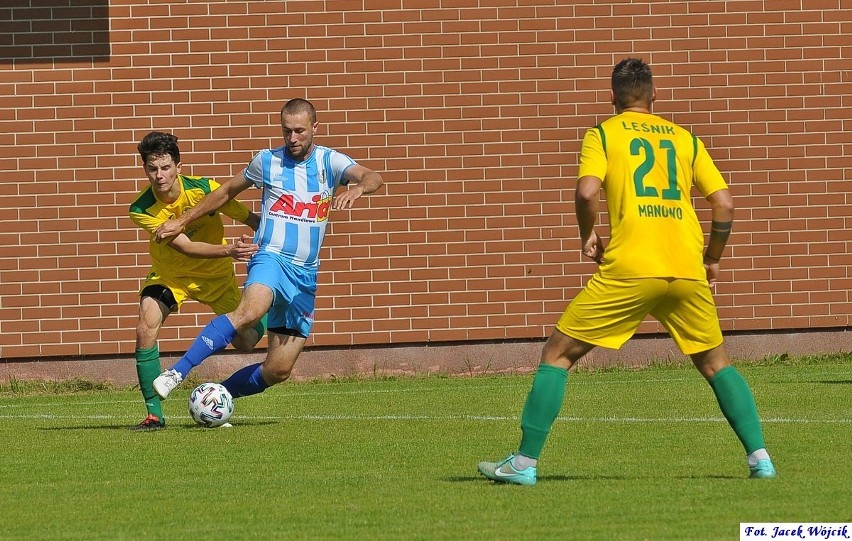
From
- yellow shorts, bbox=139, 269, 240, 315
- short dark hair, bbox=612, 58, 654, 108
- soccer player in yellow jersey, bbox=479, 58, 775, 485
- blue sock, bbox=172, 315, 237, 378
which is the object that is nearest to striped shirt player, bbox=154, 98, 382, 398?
blue sock, bbox=172, 315, 237, 378

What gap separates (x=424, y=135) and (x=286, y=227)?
5.23 meters

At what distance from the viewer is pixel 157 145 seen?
1035cm

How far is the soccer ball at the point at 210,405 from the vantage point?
998cm

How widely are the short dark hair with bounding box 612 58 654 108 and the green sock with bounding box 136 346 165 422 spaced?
468 cm

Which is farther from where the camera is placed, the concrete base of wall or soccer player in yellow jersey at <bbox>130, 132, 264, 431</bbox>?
the concrete base of wall

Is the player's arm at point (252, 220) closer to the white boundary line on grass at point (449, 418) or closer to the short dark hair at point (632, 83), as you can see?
the white boundary line on grass at point (449, 418)

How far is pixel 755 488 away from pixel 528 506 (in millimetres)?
1080

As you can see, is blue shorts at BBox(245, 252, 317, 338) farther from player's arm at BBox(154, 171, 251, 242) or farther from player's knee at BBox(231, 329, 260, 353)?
player's knee at BBox(231, 329, 260, 353)

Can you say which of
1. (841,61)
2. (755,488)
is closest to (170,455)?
(755,488)

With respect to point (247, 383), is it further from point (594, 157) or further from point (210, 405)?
point (594, 157)

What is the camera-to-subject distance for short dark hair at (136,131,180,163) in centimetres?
1029

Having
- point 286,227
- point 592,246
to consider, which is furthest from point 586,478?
point 286,227

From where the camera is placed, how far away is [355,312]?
48.8ft

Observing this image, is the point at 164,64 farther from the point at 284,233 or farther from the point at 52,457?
the point at 52,457
